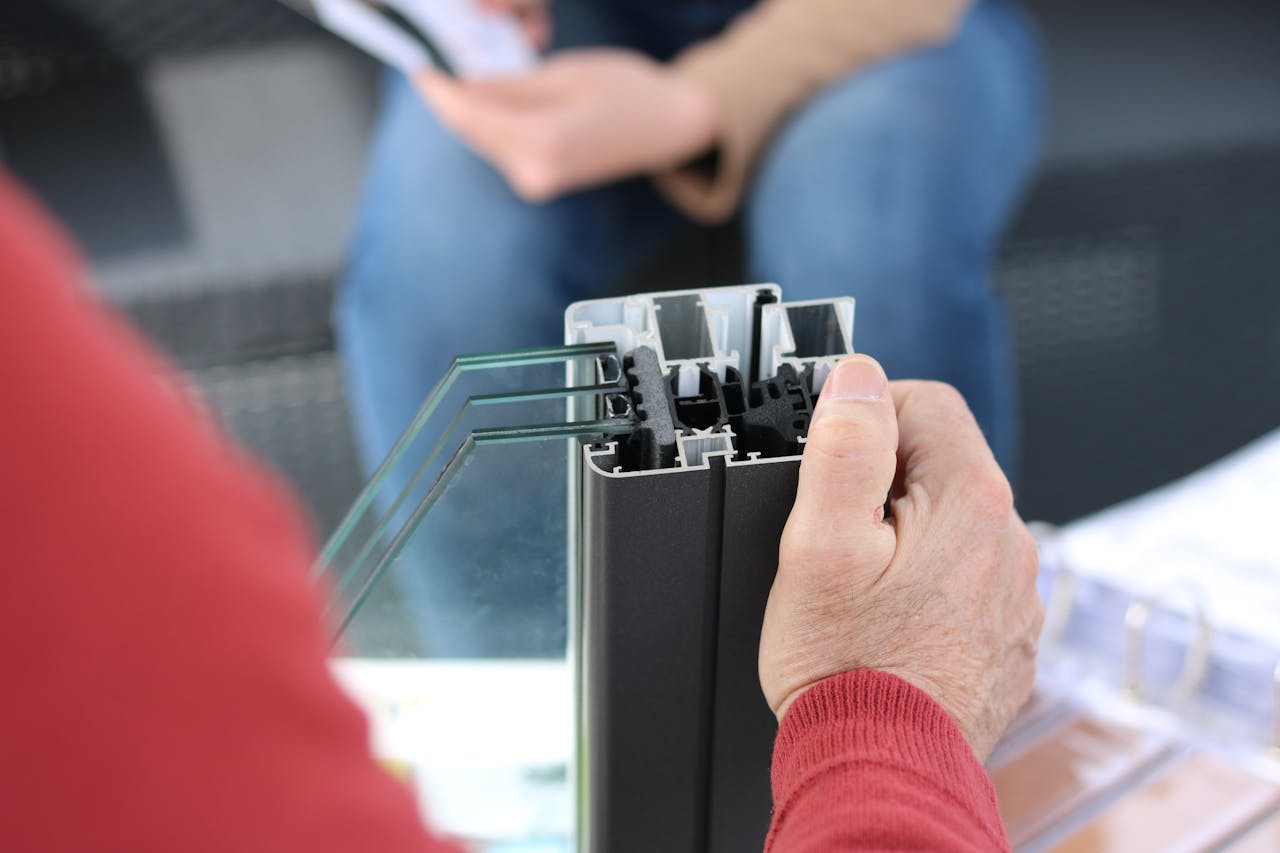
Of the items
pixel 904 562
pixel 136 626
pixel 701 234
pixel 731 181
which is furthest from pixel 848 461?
pixel 701 234

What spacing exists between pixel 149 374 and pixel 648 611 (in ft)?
0.69

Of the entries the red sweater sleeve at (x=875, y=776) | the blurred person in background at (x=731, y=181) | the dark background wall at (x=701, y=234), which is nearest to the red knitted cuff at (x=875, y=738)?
the red sweater sleeve at (x=875, y=776)

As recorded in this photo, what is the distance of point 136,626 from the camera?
0.61 feet

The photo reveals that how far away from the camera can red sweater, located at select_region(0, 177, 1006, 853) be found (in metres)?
0.18

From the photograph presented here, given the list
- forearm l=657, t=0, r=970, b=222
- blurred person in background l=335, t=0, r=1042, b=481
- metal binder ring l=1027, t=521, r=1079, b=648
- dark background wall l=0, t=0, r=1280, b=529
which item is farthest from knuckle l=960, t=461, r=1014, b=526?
dark background wall l=0, t=0, r=1280, b=529

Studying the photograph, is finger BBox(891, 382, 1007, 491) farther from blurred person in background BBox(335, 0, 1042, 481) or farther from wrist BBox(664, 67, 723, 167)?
wrist BBox(664, 67, 723, 167)

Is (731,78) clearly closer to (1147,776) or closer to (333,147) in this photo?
(333,147)

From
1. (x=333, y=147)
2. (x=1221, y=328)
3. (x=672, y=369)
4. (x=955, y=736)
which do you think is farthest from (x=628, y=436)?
(x=1221, y=328)

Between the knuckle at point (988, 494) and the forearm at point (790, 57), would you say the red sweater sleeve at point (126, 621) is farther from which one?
the forearm at point (790, 57)

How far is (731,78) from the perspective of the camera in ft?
2.96

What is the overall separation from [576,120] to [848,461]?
589 mm

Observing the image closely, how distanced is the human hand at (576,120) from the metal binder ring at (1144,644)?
49cm

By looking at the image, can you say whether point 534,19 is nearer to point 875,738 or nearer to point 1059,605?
point 1059,605

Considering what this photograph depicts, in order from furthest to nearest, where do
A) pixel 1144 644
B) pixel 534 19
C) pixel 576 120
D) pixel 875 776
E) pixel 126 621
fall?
1. pixel 534 19
2. pixel 576 120
3. pixel 1144 644
4. pixel 875 776
5. pixel 126 621
